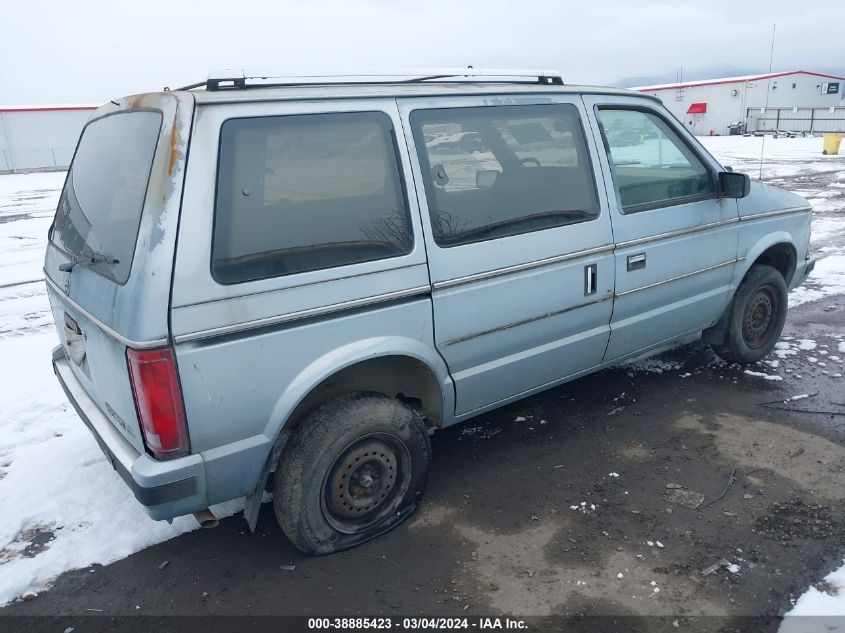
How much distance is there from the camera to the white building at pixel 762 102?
41938 mm

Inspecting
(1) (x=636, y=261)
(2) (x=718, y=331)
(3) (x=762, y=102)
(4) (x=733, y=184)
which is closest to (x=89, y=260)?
(1) (x=636, y=261)

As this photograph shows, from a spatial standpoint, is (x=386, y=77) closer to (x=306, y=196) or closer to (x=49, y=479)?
(x=306, y=196)

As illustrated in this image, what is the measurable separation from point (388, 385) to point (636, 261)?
68.2 inches

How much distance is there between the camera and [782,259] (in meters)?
5.16

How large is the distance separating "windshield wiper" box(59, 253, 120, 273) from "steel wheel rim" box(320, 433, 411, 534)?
1.29m

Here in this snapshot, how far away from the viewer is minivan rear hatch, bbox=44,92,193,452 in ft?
7.93

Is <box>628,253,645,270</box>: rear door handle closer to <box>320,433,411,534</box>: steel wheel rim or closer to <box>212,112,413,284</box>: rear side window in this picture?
<box>212,112,413,284</box>: rear side window

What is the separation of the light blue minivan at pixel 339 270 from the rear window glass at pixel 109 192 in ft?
0.05

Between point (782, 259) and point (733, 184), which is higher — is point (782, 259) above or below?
below

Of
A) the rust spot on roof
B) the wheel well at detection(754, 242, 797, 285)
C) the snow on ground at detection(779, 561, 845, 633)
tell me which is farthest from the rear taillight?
the wheel well at detection(754, 242, 797, 285)

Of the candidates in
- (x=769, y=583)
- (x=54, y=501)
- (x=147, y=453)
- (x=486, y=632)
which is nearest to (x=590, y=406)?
(x=769, y=583)

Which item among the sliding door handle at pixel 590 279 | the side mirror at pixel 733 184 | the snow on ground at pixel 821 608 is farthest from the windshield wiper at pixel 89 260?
the side mirror at pixel 733 184

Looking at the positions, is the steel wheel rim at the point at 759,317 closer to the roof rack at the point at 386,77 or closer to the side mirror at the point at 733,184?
the side mirror at the point at 733,184

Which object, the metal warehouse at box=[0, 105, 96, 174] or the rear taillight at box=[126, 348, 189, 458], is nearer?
the rear taillight at box=[126, 348, 189, 458]
